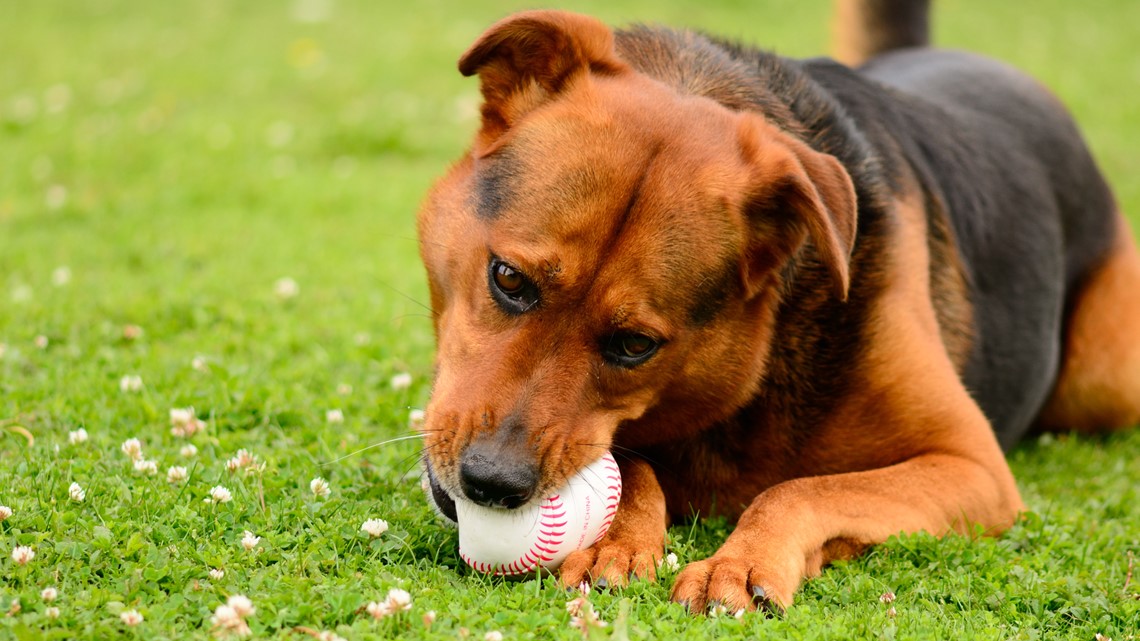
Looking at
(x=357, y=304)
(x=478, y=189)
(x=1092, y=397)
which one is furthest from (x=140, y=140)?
(x=1092, y=397)

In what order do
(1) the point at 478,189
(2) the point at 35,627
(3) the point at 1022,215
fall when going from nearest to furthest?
1. (2) the point at 35,627
2. (1) the point at 478,189
3. (3) the point at 1022,215

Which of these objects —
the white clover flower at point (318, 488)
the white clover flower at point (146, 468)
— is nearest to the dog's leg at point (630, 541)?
the white clover flower at point (318, 488)

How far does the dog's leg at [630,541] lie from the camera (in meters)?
3.69

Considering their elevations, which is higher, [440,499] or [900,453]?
[440,499]

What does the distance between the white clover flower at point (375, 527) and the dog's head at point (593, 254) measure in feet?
0.72

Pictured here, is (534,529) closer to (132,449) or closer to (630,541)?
(630,541)

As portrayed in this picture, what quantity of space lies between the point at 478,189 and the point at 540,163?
1.00 ft

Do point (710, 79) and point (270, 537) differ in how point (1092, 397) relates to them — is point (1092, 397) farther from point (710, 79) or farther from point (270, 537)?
point (270, 537)

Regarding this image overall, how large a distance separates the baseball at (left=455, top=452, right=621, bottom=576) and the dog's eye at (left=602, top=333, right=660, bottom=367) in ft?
1.19

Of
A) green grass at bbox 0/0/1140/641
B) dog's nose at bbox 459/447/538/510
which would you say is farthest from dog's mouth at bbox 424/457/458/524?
dog's nose at bbox 459/447/538/510

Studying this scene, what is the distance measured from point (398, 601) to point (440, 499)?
0.60 metres

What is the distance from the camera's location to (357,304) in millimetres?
6988

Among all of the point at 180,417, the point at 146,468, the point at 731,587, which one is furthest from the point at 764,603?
the point at 180,417

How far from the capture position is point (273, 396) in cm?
513
